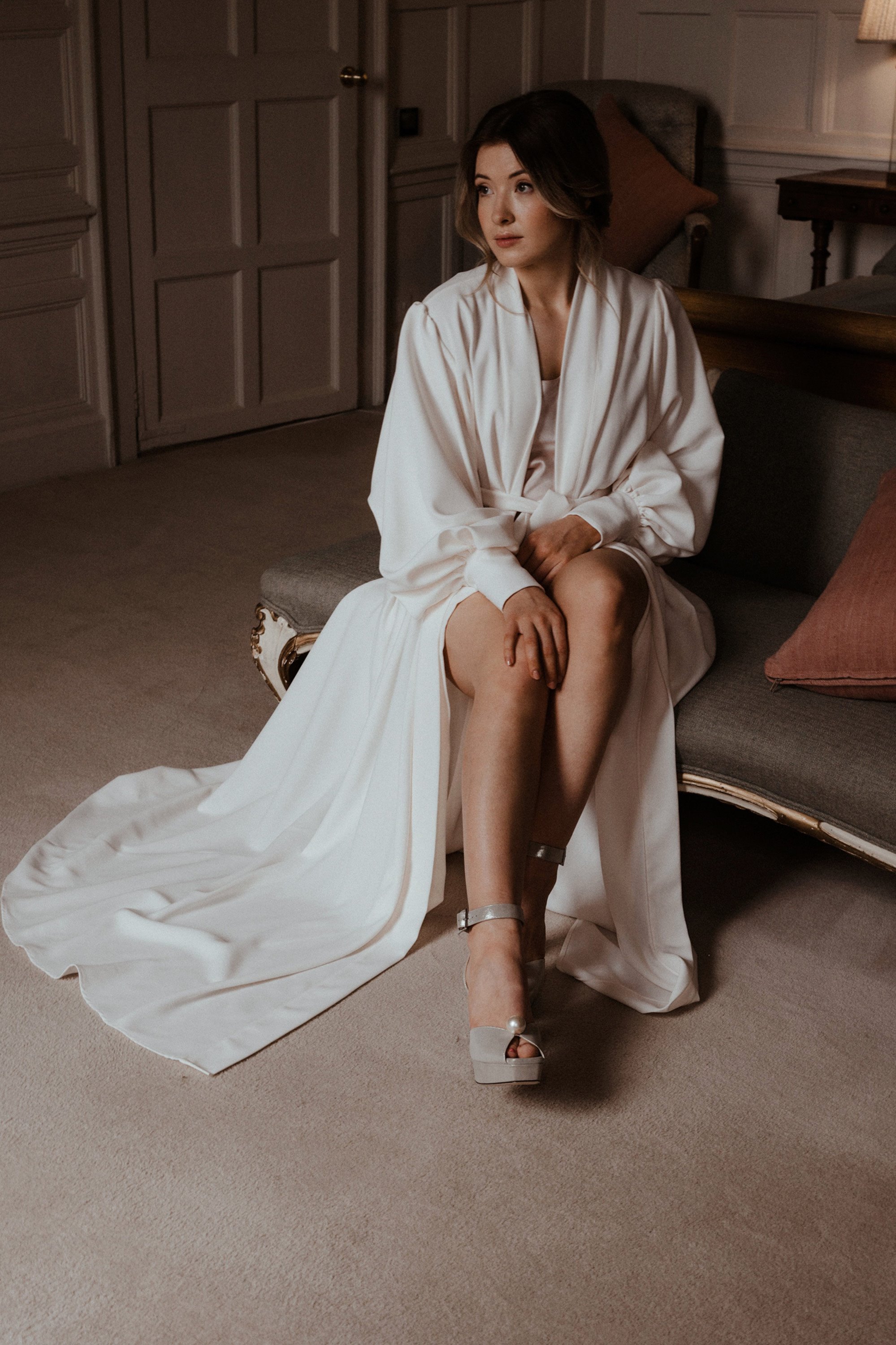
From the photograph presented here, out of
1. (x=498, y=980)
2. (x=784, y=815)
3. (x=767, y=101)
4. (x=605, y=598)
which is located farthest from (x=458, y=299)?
(x=767, y=101)

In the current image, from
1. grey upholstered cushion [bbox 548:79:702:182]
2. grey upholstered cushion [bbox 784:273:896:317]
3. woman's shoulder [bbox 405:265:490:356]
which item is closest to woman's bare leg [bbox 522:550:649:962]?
woman's shoulder [bbox 405:265:490:356]

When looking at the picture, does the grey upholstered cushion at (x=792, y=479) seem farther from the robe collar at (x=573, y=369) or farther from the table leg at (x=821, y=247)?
the table leg at (x=821, y=247)

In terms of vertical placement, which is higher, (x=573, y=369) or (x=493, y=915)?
(x=573, y=369)

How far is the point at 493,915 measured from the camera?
180 centimetres

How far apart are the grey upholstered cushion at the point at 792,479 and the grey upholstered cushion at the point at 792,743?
335mm

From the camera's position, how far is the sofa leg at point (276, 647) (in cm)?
249

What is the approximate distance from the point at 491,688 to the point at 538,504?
1.30 feet

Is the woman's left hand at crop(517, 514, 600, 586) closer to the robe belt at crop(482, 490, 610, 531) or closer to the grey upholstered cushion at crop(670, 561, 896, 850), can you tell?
the robe belt at crop(482, 490, 610, 531)

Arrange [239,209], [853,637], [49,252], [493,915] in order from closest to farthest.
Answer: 1. [493,915]
2. [853,637]
3. [49,252]
4. [239,209]

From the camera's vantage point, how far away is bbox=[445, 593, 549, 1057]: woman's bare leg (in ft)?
5.74

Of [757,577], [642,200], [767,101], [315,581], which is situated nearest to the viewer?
[315,581]

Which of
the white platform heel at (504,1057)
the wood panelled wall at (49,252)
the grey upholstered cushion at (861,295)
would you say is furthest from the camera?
the wood panelled wall at (49,252)

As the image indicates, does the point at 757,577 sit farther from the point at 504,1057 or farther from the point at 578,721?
the point at 504,1057

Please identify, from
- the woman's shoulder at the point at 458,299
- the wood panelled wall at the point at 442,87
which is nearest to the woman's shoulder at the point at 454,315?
the woman's shoulder at the point at 458,299
